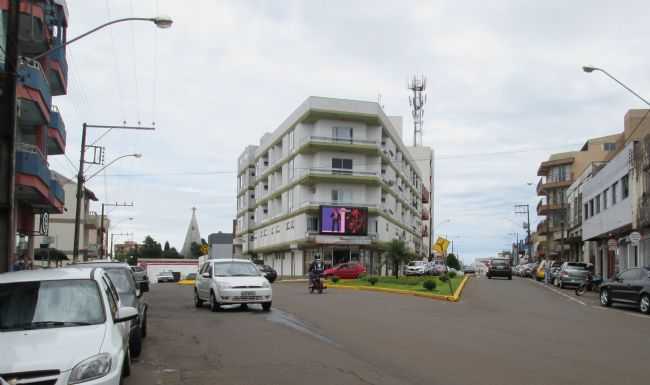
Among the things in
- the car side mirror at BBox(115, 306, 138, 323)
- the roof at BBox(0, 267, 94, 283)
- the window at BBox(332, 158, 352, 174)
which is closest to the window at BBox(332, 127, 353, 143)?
the window at BBox(332, 158, 352, 174)

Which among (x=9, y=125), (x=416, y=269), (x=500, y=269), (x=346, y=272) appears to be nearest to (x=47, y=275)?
(x=9, y=125)

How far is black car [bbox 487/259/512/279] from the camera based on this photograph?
52469mm

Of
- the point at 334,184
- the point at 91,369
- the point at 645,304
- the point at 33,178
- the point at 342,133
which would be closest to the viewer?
the point at 91,369

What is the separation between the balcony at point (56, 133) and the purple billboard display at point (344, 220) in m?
32.4

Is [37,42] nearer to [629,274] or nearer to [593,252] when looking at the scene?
[629,274]

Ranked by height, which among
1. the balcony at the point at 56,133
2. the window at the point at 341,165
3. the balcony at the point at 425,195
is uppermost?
the balcony at the point at 425,195

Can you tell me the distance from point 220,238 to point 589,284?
38.6 m

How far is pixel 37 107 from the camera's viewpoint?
2636 centimetres

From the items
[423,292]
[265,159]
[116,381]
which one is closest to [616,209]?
[423,292]

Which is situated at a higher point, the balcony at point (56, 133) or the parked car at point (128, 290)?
the balcony at point (56, 133)

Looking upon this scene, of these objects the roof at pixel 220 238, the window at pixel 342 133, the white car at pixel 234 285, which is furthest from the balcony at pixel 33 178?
the window at pixel 342 133

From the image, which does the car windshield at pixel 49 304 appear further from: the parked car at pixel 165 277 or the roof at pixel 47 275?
the parked car at pixel 165 277

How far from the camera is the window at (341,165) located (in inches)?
2628

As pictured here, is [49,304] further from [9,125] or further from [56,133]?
[56,133]
